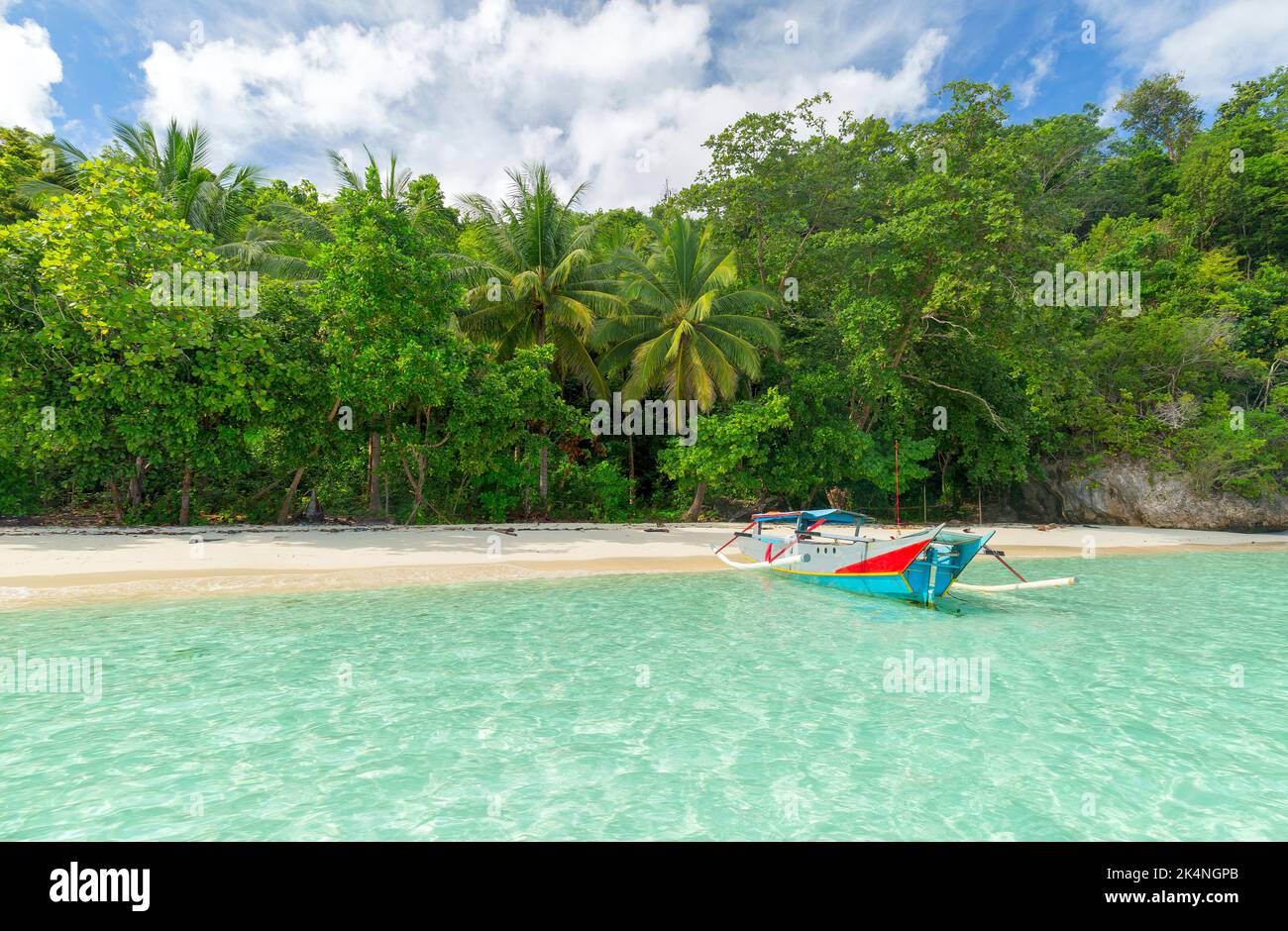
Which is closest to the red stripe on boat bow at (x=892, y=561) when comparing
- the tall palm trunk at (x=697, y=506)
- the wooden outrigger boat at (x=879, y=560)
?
the wooden outrigger boat at (x=879, y=560)

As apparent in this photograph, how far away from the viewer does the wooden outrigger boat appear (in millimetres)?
8922

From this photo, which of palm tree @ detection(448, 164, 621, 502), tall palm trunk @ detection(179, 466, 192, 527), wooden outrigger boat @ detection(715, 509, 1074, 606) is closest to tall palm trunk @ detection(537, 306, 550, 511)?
palm tree @ detection(448, 164, 621, 502)

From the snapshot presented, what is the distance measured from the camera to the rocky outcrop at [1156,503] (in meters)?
20.9

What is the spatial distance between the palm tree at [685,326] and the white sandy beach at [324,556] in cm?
462

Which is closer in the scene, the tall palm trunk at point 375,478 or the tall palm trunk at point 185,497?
the tall palm trunk at point 185,497

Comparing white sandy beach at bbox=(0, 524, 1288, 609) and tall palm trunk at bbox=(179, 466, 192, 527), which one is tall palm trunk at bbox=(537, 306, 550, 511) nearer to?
white sandy beach at bbox=(0, 524, 1288, 609)

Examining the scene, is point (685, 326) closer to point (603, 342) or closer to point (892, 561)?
point (603, 342)

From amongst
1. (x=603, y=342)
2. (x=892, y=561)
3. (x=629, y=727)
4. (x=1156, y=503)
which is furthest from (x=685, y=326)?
(x=1156, y=503)

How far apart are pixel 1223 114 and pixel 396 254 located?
1809 inches

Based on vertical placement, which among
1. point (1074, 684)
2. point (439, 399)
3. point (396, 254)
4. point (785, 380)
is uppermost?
point (396, 254)

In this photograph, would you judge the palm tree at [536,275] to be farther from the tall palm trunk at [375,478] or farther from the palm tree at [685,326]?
the tall palm trunk at [375,478]
